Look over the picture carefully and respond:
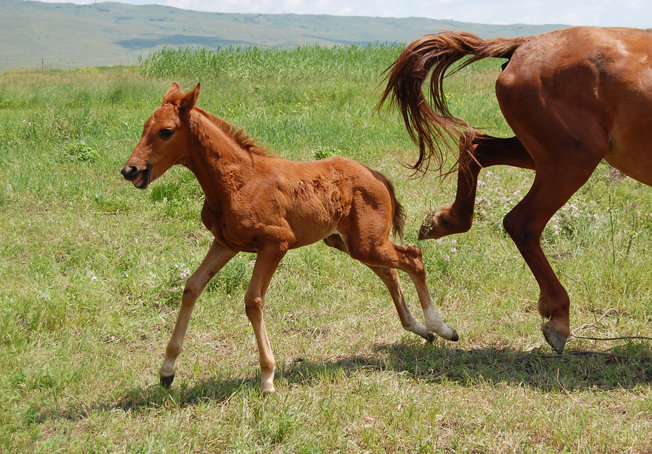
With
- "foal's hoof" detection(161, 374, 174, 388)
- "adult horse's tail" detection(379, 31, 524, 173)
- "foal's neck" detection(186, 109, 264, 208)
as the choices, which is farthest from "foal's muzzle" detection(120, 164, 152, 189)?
"adult horse's tail" detection(379, 31, 524, 173)

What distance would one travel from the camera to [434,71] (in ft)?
15.5

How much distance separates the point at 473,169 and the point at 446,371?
152cm

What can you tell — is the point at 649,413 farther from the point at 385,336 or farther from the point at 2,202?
the point at 2,202

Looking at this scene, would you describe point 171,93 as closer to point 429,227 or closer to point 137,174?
point 137,174

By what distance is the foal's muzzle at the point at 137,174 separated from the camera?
356 centimetres

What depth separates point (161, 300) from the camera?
5191mm

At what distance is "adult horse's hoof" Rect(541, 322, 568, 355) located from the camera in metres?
4.20

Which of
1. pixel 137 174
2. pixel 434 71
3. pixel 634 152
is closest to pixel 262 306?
pixel 137 174

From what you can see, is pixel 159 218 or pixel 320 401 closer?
pixel 320 401

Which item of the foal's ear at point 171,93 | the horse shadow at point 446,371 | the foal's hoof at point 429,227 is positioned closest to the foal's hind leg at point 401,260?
the horse shadow at point 446,371

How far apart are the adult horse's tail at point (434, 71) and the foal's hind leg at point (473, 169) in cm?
26

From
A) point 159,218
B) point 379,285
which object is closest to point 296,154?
point 159,218

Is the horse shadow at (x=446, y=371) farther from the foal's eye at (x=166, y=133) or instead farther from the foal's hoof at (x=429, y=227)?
the foal's eye at (x=166, y=133)

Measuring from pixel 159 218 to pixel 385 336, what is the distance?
3.12 meters
